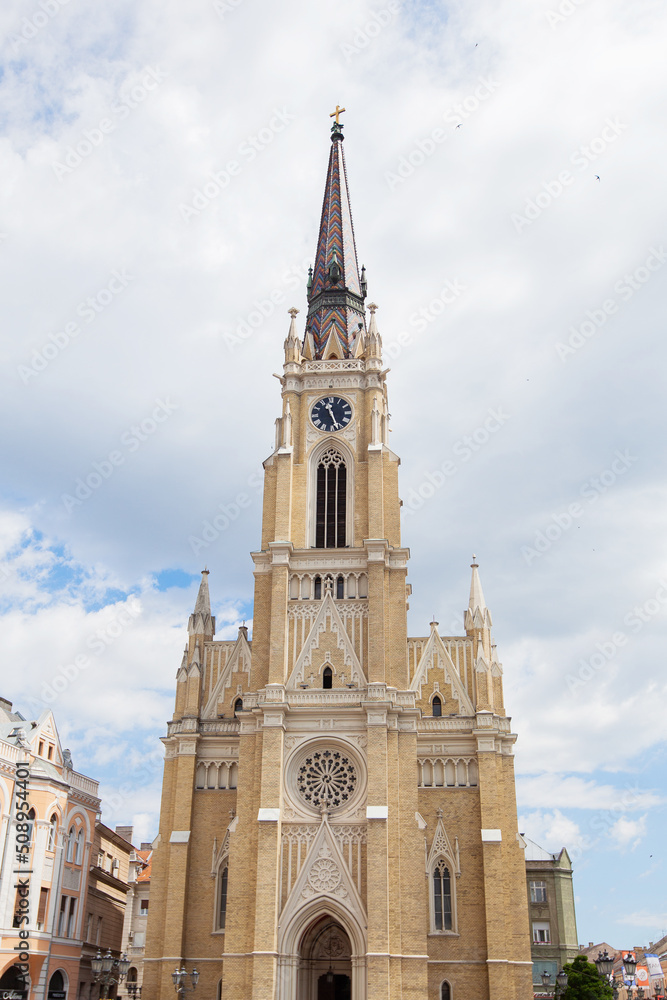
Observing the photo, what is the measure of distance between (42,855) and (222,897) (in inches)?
327

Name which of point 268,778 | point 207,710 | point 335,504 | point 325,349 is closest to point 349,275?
point 325,349

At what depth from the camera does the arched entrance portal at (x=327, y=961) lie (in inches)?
1594

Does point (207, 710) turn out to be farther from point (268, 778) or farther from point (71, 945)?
point (71, 945)

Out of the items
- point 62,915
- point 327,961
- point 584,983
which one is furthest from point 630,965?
point 62,915

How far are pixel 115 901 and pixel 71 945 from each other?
879cm

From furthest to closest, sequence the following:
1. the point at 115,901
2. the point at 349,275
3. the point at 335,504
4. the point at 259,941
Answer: the point at 349,275 < the point at 115,901 < the point at 335,504 < the point at 259,941

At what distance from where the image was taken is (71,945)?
1720 inches

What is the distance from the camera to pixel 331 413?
164 feet

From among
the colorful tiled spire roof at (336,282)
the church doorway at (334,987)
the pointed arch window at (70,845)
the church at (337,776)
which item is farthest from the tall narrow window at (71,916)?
the colorful tiled spire roof at (336,282)

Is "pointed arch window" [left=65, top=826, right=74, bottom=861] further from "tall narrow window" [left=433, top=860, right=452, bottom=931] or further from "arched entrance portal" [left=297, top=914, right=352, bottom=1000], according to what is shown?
"tall narrow window" [left=433, top=860, right=452, bottom=931]

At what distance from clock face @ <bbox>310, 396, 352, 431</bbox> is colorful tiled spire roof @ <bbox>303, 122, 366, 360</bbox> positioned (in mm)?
3884

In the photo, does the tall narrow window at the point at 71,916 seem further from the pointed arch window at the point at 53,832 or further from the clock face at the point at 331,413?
the clock face at the point at 331,413

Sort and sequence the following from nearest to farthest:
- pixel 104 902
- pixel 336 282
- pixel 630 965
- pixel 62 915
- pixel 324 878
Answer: pixel 630 965 → pixel 324 878 → pixel 62 915 → pixel 104 902 → pixel 336 282

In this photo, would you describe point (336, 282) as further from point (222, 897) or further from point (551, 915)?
point (551, 915)
